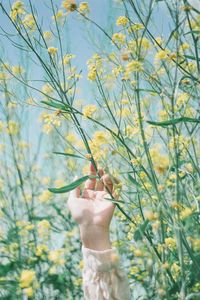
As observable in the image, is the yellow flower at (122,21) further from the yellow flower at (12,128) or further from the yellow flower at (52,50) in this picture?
the yellow flower at (12,128)

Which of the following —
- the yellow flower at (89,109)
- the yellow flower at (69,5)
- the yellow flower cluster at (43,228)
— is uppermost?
the yellow flower at (69,5)

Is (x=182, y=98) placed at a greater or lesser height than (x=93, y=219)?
greater

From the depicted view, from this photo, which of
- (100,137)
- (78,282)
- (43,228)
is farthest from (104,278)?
(78,282)

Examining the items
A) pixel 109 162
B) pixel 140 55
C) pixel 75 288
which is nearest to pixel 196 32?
pixel 140 55

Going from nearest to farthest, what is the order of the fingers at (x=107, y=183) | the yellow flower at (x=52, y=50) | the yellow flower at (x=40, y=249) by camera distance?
the fingers at (x=107, y=183)
the yellow flower at (x=52, y=50)
the yellow flower at (x=40, y=249)

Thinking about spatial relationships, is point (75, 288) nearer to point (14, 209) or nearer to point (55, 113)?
point (14, 209)

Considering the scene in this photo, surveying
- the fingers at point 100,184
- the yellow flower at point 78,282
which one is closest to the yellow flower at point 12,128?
the yellow flower at point 78,282

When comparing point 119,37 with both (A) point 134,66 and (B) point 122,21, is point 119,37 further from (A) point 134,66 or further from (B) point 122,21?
(A) point 134,66
